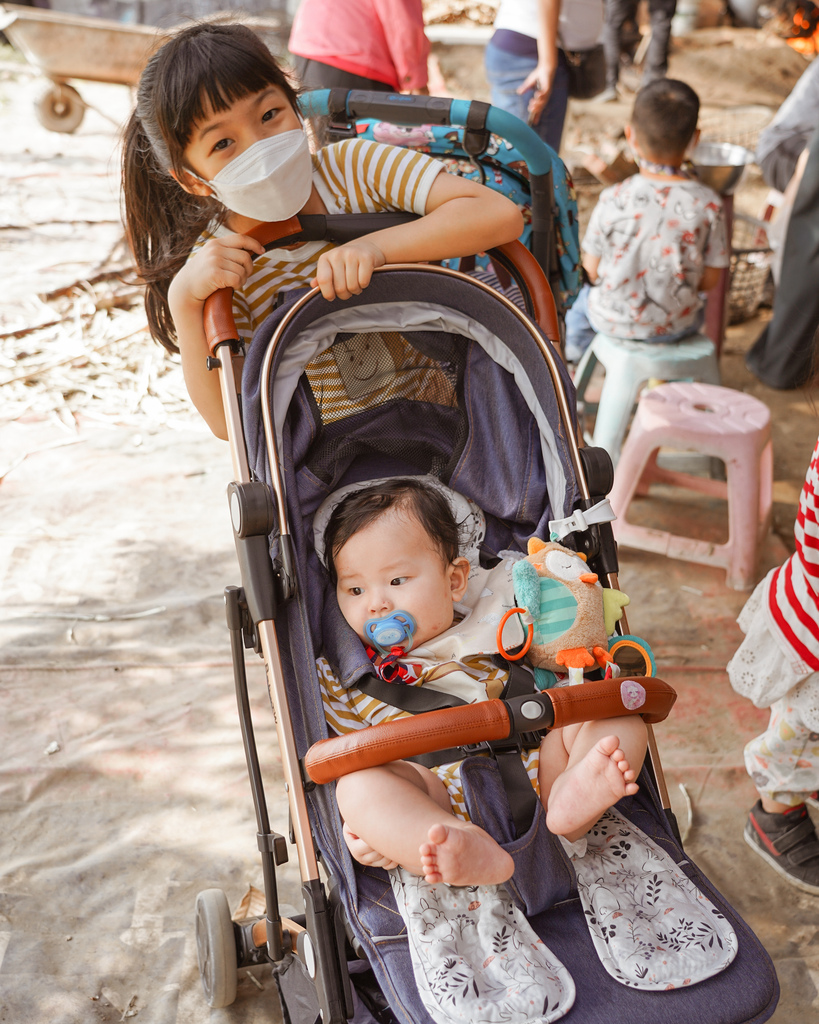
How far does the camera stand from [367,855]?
139 cm

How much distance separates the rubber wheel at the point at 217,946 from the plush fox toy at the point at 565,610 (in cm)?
86

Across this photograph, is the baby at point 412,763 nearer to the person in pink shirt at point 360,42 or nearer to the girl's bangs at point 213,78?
the girl's bangs at point 213,78

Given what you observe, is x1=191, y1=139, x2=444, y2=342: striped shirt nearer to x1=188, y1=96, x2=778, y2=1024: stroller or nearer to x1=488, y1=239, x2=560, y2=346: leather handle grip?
x1=188, y1=96, x2=778, y2=1024: stroller

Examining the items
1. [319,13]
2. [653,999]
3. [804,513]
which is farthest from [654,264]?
[653,999]

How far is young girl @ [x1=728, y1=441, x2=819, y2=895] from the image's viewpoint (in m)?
1.83

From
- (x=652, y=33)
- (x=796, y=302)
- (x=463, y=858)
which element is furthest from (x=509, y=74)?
(x=652, y=33)

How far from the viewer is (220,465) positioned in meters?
3.80

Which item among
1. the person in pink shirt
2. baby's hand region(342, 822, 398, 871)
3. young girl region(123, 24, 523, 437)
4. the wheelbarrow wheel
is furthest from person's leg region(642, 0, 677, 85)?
baby's hand region(342, 822, 398, 871)

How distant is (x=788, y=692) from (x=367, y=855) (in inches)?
43.5

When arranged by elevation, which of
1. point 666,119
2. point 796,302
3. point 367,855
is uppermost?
point 666,119

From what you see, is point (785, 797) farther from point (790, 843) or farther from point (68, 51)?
point (68, 51)

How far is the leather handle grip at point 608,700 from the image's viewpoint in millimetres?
1360

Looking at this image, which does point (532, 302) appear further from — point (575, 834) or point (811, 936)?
point (811, 936)

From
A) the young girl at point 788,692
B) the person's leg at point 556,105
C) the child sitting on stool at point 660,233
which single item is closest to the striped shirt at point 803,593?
the young girl at point 788,692
